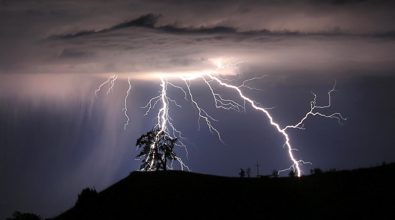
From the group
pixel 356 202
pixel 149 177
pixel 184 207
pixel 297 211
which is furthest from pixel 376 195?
pixel 149 177

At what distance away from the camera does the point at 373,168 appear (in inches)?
1441

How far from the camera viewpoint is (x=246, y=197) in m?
34.6

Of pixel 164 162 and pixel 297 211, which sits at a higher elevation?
pixel 164 162

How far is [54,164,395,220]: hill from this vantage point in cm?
3166

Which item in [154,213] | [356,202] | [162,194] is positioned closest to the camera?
[356,202]

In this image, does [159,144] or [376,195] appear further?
[159,144]

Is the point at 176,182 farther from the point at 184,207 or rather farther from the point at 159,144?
the point at 159,144

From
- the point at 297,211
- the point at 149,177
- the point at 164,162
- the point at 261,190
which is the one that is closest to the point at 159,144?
the point at 164,162

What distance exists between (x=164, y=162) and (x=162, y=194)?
23.8 meters

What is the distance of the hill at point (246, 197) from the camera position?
31656mm

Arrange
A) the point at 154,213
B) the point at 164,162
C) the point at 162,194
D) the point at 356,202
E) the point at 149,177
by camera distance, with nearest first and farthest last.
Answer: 1. the point at 356,202
2. the point at 154,213
3. the point at 162,194
4. the point at 149,177
5. the point at 164,162

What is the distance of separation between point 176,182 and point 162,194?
6.16ft

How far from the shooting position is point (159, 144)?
6162cm

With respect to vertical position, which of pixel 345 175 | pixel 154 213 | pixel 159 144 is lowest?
pixel 154 213
